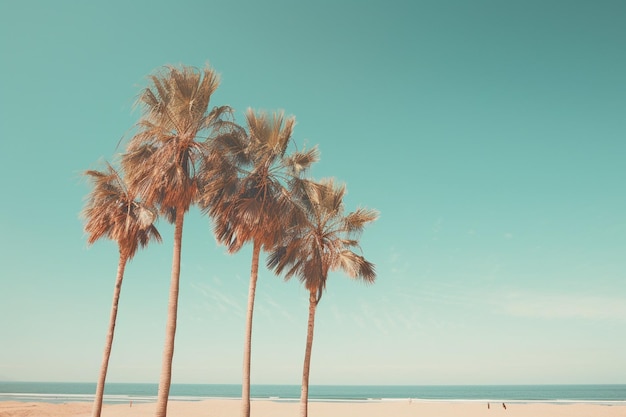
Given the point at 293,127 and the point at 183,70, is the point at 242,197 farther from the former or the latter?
the point at 183,70

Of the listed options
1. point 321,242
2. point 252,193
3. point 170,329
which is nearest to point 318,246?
point 321,242

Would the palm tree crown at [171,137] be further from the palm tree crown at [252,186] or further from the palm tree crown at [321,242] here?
the palm tree crown at [321,242]

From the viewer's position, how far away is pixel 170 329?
46.8 feet

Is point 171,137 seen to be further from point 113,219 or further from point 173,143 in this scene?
point 113,219

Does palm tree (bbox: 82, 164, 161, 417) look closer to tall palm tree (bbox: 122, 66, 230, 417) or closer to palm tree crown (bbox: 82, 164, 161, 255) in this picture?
palm tree crown (bbox: 82, 164, 161, 255)

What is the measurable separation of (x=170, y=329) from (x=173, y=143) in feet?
19.9

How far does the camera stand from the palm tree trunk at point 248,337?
15844mm

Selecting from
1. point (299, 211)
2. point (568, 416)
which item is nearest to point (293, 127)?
point (299, 211)

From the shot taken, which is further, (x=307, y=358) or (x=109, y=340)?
(x=307, y=358)

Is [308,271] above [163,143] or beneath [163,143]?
beneath

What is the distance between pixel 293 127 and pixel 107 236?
890 cm

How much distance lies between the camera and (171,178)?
48.2 ft

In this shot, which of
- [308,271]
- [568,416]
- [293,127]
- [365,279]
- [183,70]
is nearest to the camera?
[183,70]

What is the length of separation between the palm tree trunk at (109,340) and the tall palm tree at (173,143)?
16.5 feet
